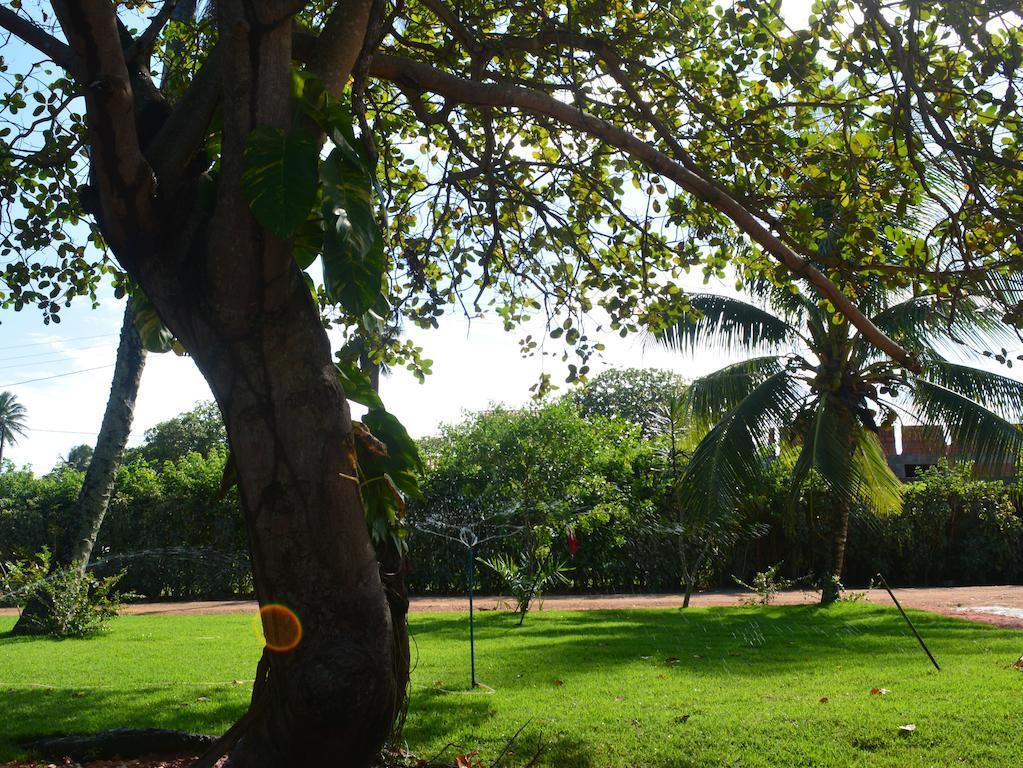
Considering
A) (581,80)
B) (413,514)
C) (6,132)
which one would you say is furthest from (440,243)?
(413,514)

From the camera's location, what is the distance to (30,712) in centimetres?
664

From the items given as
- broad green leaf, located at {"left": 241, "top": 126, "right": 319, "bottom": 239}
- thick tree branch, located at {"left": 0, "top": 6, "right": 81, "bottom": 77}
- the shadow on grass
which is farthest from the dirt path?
broad green leaf, located at {"left": 241, "top": 126, "right": 319, "bottom": 239}

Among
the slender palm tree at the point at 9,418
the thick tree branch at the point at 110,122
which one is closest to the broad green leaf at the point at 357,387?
the thick tree branch at the point at 110,122

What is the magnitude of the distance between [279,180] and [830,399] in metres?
13.5

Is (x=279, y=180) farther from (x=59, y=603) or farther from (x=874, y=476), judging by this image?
(x=874, y=476)

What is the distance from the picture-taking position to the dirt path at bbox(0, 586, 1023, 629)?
16.3 meters

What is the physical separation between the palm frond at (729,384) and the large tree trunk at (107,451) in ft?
29.5

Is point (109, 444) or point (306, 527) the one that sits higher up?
point (109, 444)

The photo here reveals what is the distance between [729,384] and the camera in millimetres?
15602

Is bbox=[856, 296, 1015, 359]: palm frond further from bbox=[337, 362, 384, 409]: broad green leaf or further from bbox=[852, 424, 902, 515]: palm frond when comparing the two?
bbox=[337, 362, 384, 409]: broad green leaf

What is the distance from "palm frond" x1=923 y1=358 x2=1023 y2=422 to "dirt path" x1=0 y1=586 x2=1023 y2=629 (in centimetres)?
332

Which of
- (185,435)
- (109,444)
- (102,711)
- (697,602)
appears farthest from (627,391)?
(102,711)

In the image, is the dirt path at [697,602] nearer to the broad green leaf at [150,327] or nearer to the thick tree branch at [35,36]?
the broad green leaf at [150,327]

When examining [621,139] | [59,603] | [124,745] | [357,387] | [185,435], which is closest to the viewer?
[357,387]
